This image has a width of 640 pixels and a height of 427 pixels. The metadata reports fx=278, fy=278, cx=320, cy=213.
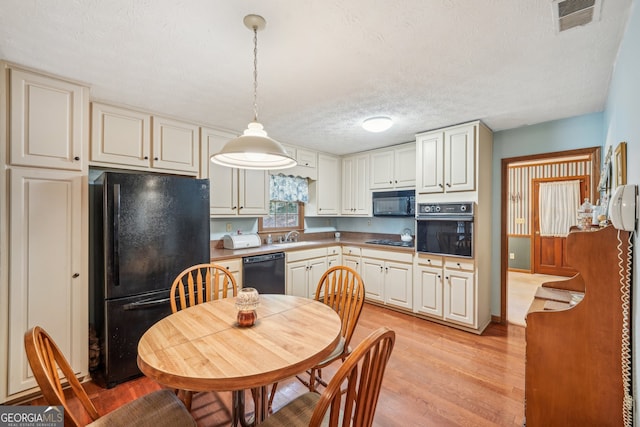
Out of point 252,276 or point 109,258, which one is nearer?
point 109,258

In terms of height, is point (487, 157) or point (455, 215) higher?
point (487, 157)

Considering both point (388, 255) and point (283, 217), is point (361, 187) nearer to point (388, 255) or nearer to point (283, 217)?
point (388, 255)

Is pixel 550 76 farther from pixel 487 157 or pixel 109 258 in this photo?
pixel 109 258

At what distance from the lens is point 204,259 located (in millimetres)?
2584

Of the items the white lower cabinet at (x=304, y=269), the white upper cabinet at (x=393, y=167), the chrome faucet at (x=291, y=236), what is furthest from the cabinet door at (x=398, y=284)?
the chrome faucet at (x=291, y=236)

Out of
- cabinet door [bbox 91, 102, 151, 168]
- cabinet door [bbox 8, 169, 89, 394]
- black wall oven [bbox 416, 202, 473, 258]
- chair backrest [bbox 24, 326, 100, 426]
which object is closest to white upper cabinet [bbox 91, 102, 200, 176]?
cabinet door [bbox 91, 102, 151, 168]

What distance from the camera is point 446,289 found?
3.23 meters

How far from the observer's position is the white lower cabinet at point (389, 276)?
3.60m

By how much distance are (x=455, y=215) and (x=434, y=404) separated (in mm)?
1890

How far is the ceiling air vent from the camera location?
4.31 feet

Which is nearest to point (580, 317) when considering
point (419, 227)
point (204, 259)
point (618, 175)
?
point (618, 175)

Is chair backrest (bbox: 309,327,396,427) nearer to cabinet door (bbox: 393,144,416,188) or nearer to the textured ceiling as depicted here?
the textured ceiling

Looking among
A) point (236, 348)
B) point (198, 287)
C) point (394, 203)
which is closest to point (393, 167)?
point (394, 203)

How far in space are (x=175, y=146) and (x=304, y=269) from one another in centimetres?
215
